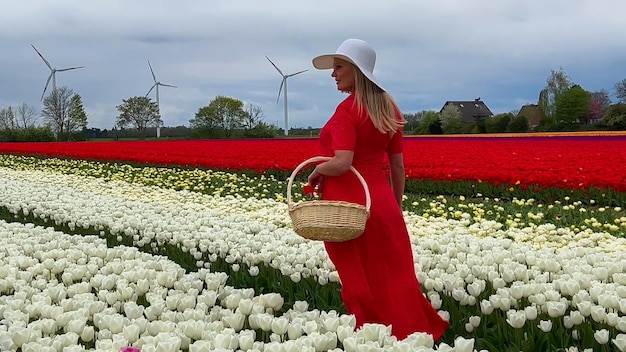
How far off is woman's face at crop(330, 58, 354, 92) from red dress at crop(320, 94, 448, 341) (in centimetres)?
7

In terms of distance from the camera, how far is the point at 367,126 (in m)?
3.86

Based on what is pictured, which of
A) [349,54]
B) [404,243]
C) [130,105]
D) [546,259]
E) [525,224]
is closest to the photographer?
[349,54]

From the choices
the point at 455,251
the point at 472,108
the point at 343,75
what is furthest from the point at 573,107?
the point at 343,75

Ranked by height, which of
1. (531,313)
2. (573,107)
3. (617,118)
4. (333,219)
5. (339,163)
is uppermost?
(573,107)

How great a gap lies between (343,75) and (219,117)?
222ft

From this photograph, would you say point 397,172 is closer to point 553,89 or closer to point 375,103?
point 375,103

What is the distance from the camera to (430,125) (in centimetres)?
5800

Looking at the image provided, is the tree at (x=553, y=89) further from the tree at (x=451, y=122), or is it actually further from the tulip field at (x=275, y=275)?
the tulip field at (x=275, y=275)

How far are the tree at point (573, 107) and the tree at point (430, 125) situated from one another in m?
9.85

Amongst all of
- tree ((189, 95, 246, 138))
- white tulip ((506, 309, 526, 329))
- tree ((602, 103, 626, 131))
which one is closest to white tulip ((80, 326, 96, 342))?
white tulip ((506, 309, 526, 329))

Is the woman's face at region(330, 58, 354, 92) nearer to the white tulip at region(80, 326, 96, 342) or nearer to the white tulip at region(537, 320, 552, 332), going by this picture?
the white tulip at region(537, 320, 552, 332)

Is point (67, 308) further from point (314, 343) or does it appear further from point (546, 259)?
point (546, 259)

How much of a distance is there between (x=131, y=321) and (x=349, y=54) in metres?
1.89

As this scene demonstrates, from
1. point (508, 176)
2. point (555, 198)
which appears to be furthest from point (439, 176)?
point (555, 198)
